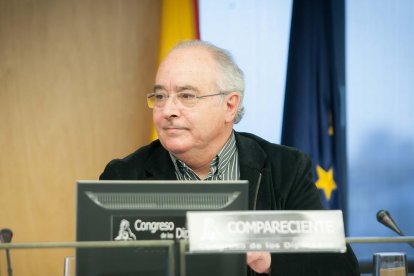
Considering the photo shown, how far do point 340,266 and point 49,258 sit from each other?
2490 millimetres

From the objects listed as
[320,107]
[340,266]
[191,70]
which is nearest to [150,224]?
[340,266]

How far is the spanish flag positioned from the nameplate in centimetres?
260

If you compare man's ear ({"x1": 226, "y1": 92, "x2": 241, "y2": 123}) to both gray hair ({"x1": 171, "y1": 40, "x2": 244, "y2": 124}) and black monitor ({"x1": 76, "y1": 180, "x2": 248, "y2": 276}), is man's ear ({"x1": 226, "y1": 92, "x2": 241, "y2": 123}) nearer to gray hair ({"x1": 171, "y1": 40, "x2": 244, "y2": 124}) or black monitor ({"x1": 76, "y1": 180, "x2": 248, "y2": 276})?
gray hair ({"x1": 171, "y1": 40, "x2": 244, "y2": 124})

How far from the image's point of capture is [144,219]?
152cm

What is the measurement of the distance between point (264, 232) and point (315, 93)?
2688mm

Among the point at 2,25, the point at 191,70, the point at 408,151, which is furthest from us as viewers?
the point at 408,151

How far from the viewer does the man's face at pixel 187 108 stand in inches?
90.0

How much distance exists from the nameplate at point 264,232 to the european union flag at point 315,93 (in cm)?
260

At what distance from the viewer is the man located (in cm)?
229

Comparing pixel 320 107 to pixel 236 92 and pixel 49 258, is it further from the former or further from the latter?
pixel 49 258

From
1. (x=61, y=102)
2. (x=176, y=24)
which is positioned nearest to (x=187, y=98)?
(x=176, y=24)

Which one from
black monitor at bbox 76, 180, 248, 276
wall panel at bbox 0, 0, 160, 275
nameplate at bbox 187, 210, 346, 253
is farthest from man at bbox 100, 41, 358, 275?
wall panel at bbox 0, 0, 160, 275

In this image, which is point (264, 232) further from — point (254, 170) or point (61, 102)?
point (61, 102)

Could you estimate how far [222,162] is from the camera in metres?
2.42
